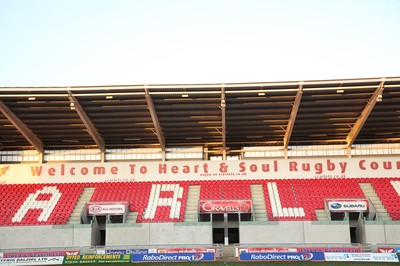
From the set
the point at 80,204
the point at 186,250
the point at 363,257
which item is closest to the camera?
the point at 363,257

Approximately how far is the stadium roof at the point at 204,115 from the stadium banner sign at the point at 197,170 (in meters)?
1.83

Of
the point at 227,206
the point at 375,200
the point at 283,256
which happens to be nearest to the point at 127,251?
the point at 227,206

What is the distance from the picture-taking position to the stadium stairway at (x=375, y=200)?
3778cm

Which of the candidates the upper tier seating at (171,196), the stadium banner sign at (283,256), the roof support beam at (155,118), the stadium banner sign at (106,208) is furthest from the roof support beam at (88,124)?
the stadium banner sign at (283,256)

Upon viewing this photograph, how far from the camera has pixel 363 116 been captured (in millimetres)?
39719

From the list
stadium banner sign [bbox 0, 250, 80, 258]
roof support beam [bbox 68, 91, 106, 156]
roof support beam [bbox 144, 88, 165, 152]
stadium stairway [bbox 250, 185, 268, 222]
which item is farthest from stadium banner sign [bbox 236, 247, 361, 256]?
roof support beam [bbox 68, 91, 106, 156]

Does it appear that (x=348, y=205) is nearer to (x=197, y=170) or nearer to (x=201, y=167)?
(x=201, y=167)

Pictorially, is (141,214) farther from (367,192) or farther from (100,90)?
(367,192)

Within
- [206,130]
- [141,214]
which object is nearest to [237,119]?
[206,130]

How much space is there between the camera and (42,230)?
37.0 metres

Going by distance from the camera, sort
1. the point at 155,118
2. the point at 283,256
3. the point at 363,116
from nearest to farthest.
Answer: the point at 283,256 < the point at 363,116 < the point at 155,118

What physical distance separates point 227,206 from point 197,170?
26.1ft

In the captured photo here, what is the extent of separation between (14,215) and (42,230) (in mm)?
3659

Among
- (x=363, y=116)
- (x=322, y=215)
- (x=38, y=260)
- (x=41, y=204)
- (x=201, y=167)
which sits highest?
(x=363, y=116)
